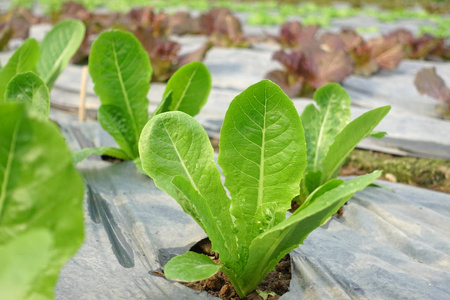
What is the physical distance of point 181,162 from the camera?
104 cm

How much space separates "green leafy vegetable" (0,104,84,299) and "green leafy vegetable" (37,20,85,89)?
3.89ft

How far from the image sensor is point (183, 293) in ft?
3.29

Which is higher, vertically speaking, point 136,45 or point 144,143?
point 136,45

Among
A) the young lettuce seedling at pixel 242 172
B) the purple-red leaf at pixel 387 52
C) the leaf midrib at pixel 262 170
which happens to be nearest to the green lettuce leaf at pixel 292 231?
the young lettuce seedling at pixel 242 172

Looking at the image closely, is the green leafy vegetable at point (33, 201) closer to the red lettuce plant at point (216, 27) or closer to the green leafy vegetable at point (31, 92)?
the green leafy vegetable at point (31, 92)

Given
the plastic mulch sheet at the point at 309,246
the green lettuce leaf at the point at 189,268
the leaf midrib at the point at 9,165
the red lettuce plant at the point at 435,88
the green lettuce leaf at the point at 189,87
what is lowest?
the plastic mulch sheet at the point at 309,246

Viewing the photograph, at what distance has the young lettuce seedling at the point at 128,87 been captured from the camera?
1.51 m

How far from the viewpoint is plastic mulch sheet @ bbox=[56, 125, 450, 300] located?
1028 millimetres

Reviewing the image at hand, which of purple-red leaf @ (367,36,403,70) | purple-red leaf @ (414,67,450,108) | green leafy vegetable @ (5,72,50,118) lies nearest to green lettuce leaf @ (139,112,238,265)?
green leafy vegetable @ (5,72,50,118)

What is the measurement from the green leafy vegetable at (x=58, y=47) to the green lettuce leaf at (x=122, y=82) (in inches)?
9.2

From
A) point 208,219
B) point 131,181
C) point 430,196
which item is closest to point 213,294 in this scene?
point 208,219

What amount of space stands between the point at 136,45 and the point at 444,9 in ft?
33.9

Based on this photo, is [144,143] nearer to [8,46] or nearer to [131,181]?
[131,181]

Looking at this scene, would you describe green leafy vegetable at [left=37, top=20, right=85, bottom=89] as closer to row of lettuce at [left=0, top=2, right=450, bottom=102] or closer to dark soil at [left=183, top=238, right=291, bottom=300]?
dark soil at [left=183, top=238, right=291, bottom=300]
